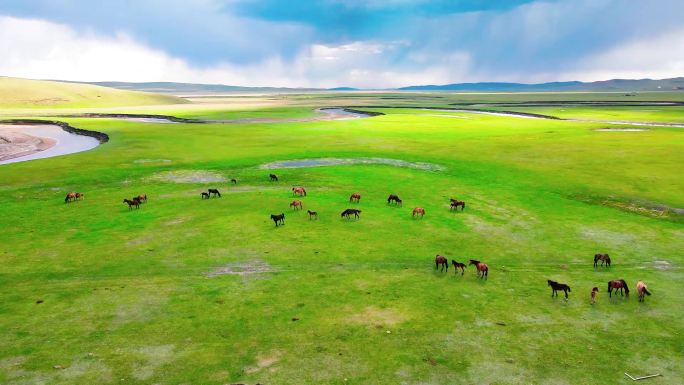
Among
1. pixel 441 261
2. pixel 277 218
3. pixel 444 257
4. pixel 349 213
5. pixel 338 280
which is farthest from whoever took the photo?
pixel 349 213

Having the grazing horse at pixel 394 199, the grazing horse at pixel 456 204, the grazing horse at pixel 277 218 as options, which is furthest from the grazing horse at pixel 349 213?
the grazing horse at pixel 456 204

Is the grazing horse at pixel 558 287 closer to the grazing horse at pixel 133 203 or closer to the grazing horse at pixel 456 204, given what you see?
the grazing horse at pixel 456 204

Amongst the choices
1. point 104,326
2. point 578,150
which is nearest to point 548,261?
point 104,326

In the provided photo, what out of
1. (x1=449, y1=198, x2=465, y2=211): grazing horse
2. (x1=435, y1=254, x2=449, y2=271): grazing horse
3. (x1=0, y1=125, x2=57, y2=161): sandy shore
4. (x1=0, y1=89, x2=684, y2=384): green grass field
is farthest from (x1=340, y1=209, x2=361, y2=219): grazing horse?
(x1=0, y1=125, x2=57, y2=161): sandy shore

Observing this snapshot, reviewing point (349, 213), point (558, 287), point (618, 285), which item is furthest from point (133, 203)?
point (618, 285)

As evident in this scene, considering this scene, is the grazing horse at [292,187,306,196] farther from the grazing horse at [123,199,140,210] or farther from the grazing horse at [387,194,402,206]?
the grazing horse at [123,199,140,210]

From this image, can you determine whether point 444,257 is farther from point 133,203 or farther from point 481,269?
point 133,203
